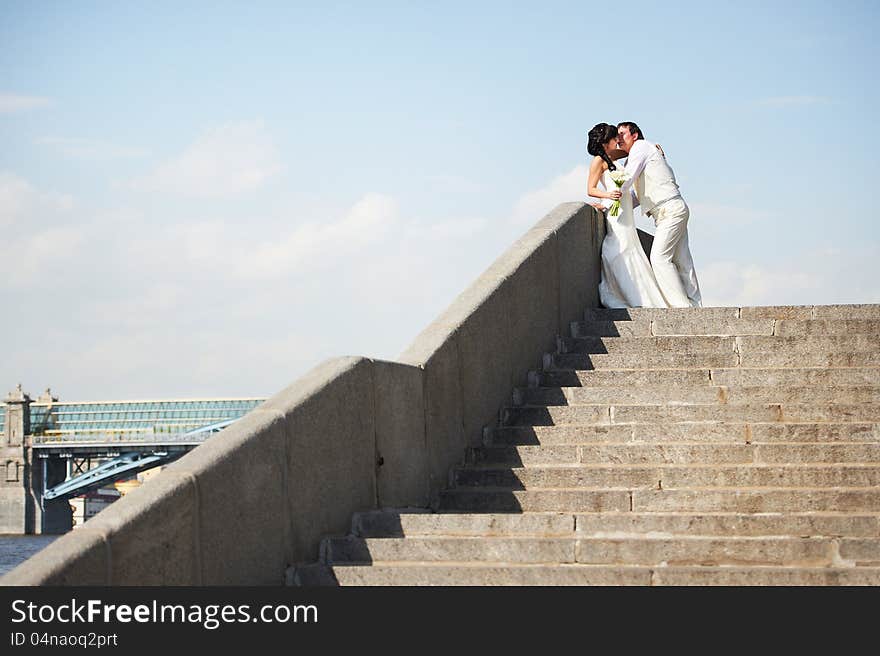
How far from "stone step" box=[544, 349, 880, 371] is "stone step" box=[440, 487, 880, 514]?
190cm

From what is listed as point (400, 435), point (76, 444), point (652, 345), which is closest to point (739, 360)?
point (652, 345)

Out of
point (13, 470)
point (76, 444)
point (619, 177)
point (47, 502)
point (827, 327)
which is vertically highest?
point (76, 444)

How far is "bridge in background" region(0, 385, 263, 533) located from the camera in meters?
70.8

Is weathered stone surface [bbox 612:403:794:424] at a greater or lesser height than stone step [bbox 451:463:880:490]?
greater

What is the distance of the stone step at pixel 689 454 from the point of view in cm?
678

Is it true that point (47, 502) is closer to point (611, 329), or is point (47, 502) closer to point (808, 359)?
point (611, 329)

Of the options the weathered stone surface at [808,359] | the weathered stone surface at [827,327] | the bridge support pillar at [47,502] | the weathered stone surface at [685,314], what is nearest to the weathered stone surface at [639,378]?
the weathered stone surface at [808,359]

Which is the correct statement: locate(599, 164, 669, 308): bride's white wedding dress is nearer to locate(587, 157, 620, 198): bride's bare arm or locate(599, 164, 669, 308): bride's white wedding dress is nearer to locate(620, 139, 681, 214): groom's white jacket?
locate(587, 157, 620, 198): bride's bare arm

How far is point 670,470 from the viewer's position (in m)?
6.73

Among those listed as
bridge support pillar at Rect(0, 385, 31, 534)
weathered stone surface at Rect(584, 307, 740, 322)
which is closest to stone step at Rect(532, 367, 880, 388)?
weathered stone surface at Rect(584, 307, 740, 322)

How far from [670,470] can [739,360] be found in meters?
1.72

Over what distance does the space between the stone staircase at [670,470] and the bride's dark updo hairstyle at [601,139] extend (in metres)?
1.72

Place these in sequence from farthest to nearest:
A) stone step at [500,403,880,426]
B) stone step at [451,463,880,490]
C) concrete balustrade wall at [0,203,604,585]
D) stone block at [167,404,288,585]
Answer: stone step at [500,403,880,426], stone step at [451,463,880,490], stone block at [167,404,288,585], concrete balustrade wall at [0,203,604,585]

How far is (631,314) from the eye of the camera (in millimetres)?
9438
